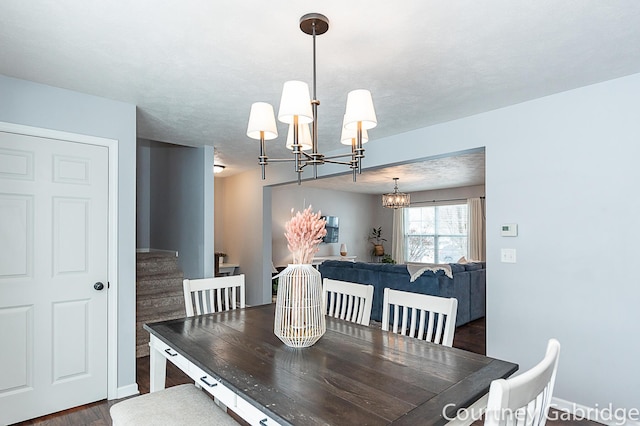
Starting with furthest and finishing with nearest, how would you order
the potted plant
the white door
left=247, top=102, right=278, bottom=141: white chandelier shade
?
1. the potted plant
2. the white door
3. left=247, top=102, right=278, bottom=141: white chandelier shade

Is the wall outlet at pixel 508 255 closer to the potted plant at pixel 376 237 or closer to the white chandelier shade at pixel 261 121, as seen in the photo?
the white chandelier shade at pixel 261 121

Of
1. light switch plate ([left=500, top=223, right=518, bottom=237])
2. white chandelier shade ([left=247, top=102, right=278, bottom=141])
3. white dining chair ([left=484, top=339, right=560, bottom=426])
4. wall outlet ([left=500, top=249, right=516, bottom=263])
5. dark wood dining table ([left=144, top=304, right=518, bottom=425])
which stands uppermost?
white chandelier shade ([left=247, top=102, right=278, bottom=141])

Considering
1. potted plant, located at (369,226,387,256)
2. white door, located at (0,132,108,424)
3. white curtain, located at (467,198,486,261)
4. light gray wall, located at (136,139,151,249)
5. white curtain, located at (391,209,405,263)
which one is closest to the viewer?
white door, located at (0,132,108,424)

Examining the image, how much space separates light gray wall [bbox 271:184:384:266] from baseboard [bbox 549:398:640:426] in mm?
5693

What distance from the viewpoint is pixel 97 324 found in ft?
9.38

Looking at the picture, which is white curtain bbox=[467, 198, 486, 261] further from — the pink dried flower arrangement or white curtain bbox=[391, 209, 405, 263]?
the pink dried flower arrangement

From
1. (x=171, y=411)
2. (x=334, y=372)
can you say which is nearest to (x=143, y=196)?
(x=171, y=411)

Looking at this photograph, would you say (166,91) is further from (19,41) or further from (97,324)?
(97,324)

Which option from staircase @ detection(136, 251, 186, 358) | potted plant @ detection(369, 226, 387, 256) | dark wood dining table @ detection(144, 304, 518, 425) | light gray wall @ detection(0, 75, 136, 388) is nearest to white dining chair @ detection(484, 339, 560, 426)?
dark wood dining table @ detection(144, 304, 518, 425)

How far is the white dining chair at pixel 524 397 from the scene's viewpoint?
782 millimetres

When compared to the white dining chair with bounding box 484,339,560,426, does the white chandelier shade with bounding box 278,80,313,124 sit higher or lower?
higher

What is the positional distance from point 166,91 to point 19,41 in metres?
0.88

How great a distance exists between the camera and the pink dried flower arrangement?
5.58ft

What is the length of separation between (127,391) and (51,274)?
3.65 feet
